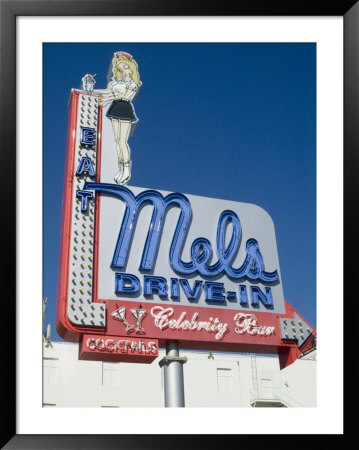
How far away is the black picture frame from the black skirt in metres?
6.77

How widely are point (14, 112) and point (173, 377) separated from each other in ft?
22.8

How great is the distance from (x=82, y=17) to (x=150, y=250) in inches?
258

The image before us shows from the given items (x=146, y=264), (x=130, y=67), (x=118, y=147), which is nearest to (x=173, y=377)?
(x=146, y=264)

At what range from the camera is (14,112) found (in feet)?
24.3

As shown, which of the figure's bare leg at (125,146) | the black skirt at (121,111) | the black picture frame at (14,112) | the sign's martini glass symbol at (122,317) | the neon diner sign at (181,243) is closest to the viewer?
the black picture frame at (14,112)

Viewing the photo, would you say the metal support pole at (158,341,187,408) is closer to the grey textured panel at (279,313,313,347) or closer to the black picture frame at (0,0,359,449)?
the grey textured panel at (279,313,313,347)

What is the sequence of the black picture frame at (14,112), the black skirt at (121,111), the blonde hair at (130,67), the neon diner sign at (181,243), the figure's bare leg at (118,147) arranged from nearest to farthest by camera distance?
the black picture frame at (14,112)
the blonde hair at (130,67)
the neon diner sign at (181,243)
the figure's bare leg at (118,147)
the black skirt at (121,111)

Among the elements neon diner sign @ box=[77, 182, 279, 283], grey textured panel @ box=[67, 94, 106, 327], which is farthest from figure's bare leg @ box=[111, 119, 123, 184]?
grey textured panel @ box=[67, 94, 106, 327]

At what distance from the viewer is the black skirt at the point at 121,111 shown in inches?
569

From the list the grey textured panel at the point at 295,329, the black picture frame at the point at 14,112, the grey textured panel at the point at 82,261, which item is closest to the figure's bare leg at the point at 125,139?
the grey textured panel at the point at 82,261

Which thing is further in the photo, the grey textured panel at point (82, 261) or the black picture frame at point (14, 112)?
the grey textured panel at point (82, 261)

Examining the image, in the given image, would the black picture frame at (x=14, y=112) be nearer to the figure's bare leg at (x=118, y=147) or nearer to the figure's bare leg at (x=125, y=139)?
the figure's bare leg at (x=118, y=147)

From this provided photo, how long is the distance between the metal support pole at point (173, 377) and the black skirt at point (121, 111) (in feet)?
13.2

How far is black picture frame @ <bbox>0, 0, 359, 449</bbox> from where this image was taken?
275 inches
